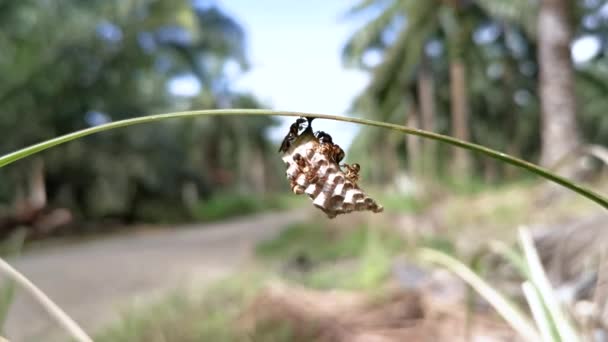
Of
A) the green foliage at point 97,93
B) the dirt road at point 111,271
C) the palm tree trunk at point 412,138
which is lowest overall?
the dirt road at point 111,271

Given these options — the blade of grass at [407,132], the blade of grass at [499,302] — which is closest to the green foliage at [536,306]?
the blade of grass at [499,302]

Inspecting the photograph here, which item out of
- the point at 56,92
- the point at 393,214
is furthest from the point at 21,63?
the point at 393,214

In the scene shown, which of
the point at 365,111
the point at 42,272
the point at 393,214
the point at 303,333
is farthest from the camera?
the point at 365,111

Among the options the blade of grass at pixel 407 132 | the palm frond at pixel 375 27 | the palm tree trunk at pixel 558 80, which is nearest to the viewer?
the blade of grass at pixel 407 132

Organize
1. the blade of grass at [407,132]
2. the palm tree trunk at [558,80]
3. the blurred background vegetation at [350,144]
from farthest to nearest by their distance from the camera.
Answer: the palm tree trunk at [558,80] → the blurred background vegetation at [350,144] → the blade of grass at [407,132]

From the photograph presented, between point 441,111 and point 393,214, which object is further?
point 441,111

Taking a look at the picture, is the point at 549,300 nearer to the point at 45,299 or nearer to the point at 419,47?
the point at 45,299

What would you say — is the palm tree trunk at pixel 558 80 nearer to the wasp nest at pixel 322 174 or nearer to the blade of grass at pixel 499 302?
the blade of grass at pixel 499 302

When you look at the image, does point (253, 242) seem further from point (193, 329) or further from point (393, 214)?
point (193, 329)

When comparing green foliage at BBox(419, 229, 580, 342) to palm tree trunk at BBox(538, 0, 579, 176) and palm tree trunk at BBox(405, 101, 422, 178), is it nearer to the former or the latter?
palm tree trunk at BBox(538, 0, 579, 176)
